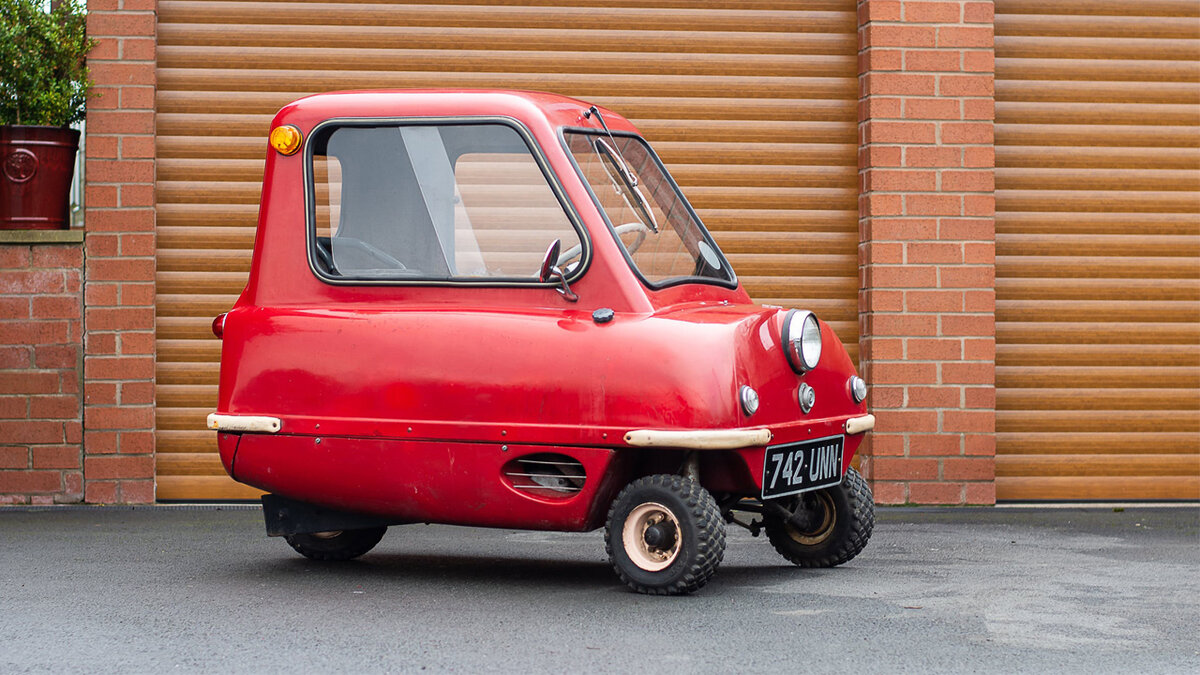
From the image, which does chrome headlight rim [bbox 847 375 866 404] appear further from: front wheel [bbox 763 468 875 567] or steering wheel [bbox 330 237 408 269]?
steering wheel [bbox 330 237 408 269]

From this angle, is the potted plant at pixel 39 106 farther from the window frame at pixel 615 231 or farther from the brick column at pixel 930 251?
the brick column at pixel 930 251

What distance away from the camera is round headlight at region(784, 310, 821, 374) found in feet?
18.3

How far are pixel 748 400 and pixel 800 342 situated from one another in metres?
0.41

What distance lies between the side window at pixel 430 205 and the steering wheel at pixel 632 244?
0.10 feet

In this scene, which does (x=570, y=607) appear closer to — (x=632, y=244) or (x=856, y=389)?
(x=632, y=244)

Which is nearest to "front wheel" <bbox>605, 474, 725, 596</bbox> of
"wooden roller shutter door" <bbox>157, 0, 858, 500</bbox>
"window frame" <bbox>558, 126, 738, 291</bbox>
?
"window frame" <bbox>558, 126, 738, 291</bbox>

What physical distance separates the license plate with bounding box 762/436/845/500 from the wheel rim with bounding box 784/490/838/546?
207 mm

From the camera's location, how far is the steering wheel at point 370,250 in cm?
590

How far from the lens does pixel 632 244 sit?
5.82 metres

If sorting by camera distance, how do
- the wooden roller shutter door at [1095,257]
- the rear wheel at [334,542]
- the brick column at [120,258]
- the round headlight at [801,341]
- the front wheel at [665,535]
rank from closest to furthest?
the front wheel at [665,535] → the round headlight at [801,341] → the rear wheel at [334,542] → the brick column at [120,258] → the wooden roller shutter door at [1095,257]

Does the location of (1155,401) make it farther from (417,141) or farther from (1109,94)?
(417,141)

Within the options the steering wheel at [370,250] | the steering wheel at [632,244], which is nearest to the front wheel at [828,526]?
the steering wheel at [632,244]

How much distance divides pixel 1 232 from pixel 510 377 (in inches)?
186

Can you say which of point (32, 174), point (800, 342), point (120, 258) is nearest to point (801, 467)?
point (800, 342)
